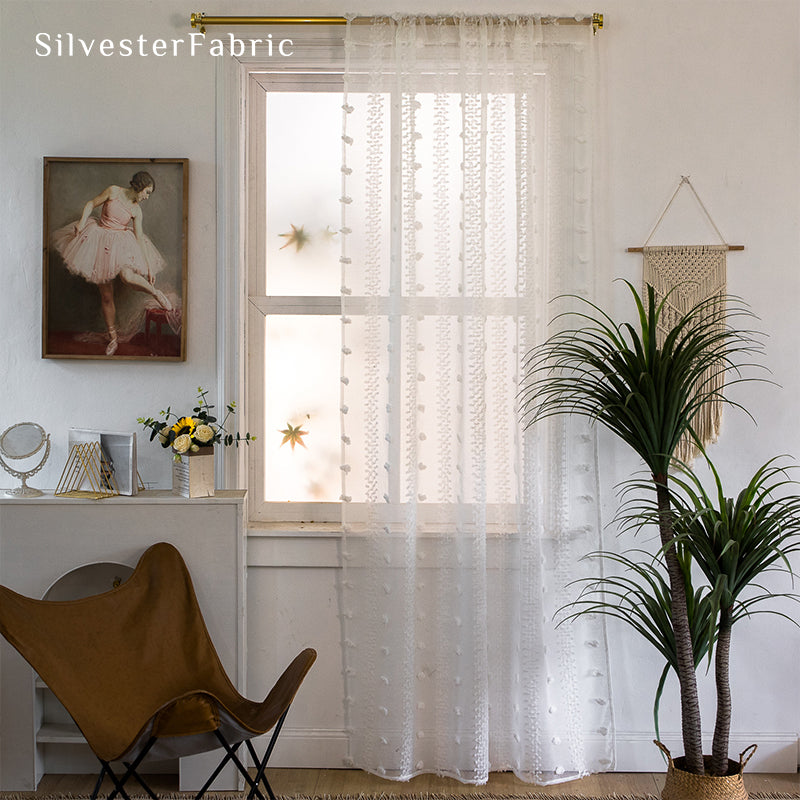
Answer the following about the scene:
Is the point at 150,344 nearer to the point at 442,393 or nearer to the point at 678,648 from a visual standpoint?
the point at 442,393

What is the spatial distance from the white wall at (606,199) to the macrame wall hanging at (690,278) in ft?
0.14

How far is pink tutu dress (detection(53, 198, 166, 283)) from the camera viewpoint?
2684 mm

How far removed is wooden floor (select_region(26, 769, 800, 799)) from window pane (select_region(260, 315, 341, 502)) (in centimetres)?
96

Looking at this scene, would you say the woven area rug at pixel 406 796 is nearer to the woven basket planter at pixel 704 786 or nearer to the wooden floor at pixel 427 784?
the wooden floor at pixel 427 784

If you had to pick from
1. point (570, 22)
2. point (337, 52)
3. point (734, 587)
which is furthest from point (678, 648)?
point (337, 52)

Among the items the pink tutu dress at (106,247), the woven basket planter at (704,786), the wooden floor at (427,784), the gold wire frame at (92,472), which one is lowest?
the wooden floor at (427,784)

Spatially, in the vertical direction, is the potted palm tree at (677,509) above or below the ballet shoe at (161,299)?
below

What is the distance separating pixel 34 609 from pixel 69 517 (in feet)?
1.18

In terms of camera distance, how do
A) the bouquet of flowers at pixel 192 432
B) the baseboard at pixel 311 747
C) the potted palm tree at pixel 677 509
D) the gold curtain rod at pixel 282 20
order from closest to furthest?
the potted palm tree at pixel 677 509 < the bouquet of flowers at pixel 192 432 < the gold curtain rod at pixel 282 20 < the baseboard at pixel 311 747

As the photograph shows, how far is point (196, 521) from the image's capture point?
2.52m

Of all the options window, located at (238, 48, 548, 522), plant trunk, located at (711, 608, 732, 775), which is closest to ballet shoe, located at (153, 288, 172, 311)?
window, located at (238, 48, 548, 522)

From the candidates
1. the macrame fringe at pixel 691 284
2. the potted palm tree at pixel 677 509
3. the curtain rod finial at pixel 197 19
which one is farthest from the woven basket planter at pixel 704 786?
the curtain rod finial at pixel 197 19

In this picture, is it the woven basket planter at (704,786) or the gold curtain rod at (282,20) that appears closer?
the woven basket planter at (704,786)

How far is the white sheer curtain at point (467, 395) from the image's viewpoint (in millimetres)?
2605
